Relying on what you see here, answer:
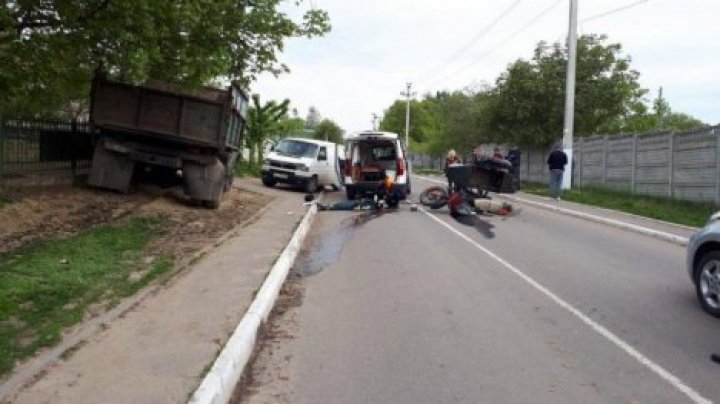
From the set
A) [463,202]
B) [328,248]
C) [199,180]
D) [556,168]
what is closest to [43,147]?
[199,180]

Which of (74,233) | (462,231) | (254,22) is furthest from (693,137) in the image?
(74,233)

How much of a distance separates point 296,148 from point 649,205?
12.8 metres

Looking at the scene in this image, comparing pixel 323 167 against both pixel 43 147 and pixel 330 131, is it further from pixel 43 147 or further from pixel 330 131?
pixel 330 131

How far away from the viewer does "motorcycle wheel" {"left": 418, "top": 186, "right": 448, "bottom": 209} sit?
68.5ft

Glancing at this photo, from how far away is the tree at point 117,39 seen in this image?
12391 millimetres

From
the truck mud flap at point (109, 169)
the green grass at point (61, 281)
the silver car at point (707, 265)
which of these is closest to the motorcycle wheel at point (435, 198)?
the truck mud flap at point (109, 169)

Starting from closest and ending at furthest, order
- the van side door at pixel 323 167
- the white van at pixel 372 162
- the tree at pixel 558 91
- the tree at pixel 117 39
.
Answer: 1. the tree at pixel 117 39
2. the white van at pixel 372 162
3. the van side door at pixel 323 167
4. the tree at pixel 558 91

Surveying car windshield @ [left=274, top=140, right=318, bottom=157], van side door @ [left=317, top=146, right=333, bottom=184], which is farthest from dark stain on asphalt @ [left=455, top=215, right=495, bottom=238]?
car windshield @ [left=274, top=140, right=318, bottom=157]

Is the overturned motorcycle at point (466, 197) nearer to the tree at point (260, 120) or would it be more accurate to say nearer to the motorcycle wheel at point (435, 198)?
the motorcycle wheel at point (435, 198)

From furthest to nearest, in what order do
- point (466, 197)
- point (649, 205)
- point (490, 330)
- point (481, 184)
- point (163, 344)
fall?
point (649, 205) → point (481, 184) → point (466, 197) → point (490, 330) → point (163, 344)

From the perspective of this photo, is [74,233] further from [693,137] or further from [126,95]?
[693,137]

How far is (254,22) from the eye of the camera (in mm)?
16812

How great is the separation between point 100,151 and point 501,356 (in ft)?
41.3

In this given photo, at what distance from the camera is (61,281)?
849 centimetres
